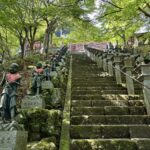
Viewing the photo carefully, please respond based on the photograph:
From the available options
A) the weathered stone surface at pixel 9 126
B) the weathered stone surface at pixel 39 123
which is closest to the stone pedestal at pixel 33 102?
the weathered stone surface at pixel 39 123

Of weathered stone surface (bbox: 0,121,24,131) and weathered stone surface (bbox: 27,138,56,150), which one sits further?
weathered stone surface (bbox: 27,138,56,150)

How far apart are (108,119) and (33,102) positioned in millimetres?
1980

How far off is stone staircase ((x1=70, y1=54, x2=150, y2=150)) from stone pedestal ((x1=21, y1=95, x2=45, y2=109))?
921mm

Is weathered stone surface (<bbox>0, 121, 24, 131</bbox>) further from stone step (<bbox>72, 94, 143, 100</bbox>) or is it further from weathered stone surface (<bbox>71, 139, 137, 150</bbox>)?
stone step (<bbox>72, 94, 143, 100</bbox>)

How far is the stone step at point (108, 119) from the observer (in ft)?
25.1

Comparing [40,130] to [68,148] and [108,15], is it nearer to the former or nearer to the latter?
[68,148]

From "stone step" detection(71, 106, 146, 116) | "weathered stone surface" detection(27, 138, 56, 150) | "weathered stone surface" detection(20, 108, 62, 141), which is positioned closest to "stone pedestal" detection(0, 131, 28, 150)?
"weathered stone surface" detection(27, 138, 56, 150)

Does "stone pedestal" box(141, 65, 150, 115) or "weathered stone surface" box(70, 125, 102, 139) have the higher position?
"stone pedestal" box(141, 65, 150, 115)

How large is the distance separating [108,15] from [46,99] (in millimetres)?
8125

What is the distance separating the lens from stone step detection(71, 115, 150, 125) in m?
7.65

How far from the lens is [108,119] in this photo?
7.68 meters

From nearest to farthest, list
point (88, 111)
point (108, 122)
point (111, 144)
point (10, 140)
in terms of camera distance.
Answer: point (10, 140) → point (111, 144) → point (108, 122) → point (88, 111)

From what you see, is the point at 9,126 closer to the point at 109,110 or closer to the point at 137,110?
the point at 109,110

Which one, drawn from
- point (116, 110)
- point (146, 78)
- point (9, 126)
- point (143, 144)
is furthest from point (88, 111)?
point (9, 126)
